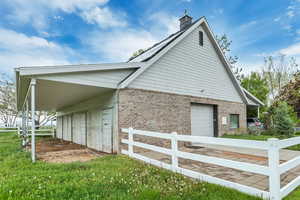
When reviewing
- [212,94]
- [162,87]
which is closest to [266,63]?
[212,94]

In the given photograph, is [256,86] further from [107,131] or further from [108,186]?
[108,186]

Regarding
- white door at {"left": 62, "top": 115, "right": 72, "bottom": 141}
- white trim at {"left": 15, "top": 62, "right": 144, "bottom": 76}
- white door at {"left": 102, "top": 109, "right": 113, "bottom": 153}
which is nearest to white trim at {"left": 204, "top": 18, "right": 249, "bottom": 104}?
white trim at {"left": 15, "top": 62, "right": 144, "bottom": 76}

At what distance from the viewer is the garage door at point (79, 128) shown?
11031mm

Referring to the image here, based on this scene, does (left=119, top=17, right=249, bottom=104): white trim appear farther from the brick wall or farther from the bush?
the bush

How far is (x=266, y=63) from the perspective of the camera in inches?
1133

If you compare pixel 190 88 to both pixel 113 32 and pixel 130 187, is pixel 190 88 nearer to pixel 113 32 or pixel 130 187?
pixel 130 187

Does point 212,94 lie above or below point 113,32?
below

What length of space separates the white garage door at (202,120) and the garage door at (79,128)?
6534 millimetres

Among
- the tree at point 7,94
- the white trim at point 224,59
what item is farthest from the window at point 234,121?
the tree at point 7,94

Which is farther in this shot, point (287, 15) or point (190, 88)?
point (287, 15)

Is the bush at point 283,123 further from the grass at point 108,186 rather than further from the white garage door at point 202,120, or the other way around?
the grass at point 108,186

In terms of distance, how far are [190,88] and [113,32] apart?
29.9 ft

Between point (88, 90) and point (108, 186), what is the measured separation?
191 inches

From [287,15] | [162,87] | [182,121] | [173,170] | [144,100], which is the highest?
[287,15]
